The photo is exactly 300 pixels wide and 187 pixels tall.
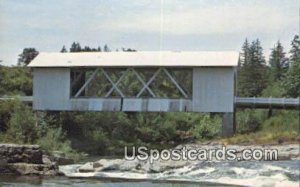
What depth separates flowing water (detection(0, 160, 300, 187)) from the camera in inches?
522

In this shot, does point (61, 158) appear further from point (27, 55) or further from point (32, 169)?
point (27, 55)

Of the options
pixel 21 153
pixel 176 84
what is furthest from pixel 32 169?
pixel 176 84

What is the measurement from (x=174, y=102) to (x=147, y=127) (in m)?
1.48

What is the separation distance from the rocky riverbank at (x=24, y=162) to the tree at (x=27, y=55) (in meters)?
8.67

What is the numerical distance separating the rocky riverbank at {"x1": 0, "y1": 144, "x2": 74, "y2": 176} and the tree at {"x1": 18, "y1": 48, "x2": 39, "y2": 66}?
8.67m

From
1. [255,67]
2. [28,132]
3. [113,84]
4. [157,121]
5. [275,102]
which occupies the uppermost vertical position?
[255,67]

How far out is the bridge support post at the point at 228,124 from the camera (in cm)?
1948

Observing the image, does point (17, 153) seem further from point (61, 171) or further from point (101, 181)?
point (101, 181)

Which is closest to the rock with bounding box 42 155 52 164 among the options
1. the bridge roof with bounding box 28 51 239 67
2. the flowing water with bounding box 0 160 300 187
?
the flowing water with bounding box 0 160 300 187

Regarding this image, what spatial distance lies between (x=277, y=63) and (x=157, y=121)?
9246mm

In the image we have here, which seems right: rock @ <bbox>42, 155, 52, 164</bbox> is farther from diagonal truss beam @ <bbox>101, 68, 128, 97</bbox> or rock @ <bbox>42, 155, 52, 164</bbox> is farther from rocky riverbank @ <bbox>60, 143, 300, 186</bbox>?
diagonal truss beam @ <bbox>101, 68, 128, 97</bbox>

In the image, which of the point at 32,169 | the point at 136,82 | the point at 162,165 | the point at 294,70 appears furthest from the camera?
the point at 136,82

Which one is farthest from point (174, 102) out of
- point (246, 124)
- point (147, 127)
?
point (246, 124)

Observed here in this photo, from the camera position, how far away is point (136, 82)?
2445 centimetres
